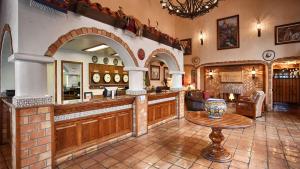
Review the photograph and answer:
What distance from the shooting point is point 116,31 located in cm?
346

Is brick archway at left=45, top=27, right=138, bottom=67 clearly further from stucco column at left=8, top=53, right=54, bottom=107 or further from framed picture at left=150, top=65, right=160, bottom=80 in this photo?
framed picture at left=150, top=65, right=160, bottom=80

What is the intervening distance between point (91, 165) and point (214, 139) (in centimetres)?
217

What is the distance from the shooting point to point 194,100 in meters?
7.24

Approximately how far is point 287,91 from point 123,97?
30.8 feet

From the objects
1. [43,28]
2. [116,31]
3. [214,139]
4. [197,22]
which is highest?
[197,22]

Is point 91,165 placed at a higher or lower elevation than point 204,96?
lower

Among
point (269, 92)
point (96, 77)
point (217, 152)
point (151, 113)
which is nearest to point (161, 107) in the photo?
point (151, 113)

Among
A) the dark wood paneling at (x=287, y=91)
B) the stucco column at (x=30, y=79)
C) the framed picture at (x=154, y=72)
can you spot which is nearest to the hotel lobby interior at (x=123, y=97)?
the stucco column at (x=30, y=79)

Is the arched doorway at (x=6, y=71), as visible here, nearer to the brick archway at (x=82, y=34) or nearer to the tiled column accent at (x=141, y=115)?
the brick archway at (x=82, y=34)

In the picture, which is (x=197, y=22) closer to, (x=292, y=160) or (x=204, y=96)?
(x=204, y=96)

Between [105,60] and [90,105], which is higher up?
[105,60]

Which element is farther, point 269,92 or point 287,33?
point 269,92

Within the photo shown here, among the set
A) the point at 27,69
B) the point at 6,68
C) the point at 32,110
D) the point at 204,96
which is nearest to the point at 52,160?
the point at 32,110

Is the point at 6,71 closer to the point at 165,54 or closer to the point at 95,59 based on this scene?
the point at 95,59
